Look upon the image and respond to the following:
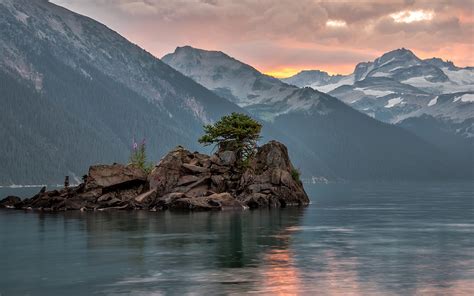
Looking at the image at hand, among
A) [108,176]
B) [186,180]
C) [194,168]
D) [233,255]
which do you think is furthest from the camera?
[194,168]

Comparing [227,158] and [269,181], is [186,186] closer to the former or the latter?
[227,158]

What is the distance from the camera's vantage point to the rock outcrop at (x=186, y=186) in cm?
16650

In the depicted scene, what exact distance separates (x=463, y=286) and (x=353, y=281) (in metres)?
9.06

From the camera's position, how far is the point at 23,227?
122 m

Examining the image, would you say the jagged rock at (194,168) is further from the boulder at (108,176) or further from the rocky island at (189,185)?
the boulder at (108,176)

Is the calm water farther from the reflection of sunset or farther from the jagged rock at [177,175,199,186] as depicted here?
the jagged rock at [177,175,199,186]

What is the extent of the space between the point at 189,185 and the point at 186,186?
2.29 ft

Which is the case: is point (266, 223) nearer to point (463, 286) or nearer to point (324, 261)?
point (324, 261)

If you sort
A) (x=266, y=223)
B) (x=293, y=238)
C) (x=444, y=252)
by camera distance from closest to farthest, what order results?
1. (x=444, y=252)
2. (x=293, y=238)
3. (x=266, y=223)

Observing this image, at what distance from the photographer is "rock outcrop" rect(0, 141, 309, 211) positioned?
166 metres

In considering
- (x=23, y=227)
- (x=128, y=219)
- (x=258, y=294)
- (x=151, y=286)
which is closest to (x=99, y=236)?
(x=23, y=227)

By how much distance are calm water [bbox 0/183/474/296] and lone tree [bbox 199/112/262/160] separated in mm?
42284

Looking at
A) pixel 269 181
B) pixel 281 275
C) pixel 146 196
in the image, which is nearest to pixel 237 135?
pixel 269 181

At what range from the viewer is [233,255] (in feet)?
284
